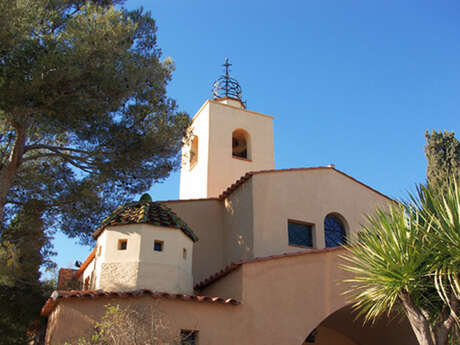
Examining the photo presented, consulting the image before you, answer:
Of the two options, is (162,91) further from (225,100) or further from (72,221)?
(225,100)

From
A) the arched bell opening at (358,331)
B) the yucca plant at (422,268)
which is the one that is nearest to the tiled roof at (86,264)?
the arched bell opening at (358,331)

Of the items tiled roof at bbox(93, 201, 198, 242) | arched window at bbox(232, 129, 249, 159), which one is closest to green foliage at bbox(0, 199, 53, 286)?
tiled roof at bbox(93, 201, 198, 242)

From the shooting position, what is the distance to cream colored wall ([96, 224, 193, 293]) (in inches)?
492

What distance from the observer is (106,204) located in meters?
16.3

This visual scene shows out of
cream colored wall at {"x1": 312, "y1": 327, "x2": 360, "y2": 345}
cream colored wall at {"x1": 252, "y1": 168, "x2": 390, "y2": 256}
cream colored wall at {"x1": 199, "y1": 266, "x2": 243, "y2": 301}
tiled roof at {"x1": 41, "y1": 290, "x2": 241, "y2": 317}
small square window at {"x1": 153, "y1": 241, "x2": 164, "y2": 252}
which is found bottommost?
cream colored wall at {"x1": 312, "y1": 327, "x2": 360, "y2": 345}

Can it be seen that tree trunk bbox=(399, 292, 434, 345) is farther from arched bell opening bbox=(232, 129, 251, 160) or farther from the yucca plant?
arched bell opening bbox=(232, 129, 251, 160)

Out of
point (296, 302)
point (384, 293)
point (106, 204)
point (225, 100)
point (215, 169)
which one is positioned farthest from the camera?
point (225, 100)

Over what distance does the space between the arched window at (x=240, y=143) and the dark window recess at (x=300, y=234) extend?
6.59 meters

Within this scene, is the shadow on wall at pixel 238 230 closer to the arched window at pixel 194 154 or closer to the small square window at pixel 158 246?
the small square window at pixel 158 246

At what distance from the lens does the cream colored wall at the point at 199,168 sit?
2059 cm

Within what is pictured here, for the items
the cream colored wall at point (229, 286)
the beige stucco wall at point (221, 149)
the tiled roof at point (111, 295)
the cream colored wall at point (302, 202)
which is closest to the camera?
the tiled roof at point (111, 295)

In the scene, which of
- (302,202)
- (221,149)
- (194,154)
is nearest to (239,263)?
(302,202)

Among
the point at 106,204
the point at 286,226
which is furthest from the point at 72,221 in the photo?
the point at 286,226

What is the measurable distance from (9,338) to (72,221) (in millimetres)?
4263
